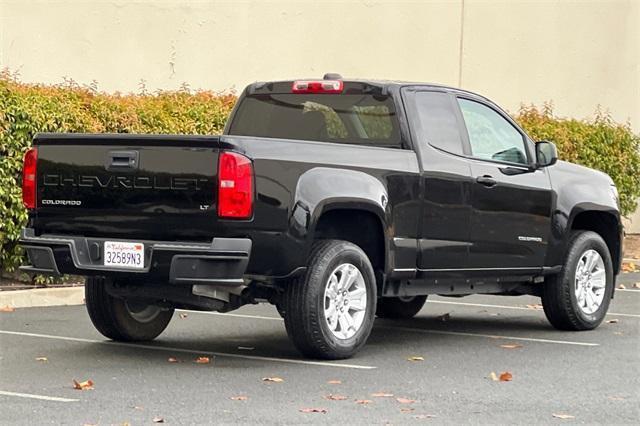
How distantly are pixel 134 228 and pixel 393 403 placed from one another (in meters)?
2.33

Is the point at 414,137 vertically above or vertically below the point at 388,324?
above

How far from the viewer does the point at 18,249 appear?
46.3 feet

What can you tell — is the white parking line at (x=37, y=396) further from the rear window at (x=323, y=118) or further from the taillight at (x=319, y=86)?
the taillight at (x=319, y=86)

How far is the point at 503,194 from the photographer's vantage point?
38.2ft

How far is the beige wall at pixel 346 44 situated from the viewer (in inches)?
664

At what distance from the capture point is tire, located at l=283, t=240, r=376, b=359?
995 centimetres

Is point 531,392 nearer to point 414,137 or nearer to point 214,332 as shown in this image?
point 414,137

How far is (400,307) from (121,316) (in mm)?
3009

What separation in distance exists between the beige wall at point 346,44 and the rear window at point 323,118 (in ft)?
17.4

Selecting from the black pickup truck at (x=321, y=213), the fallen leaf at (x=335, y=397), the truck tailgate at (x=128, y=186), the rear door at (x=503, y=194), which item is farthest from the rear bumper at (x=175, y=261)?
the rear door at (x=503, y=194)

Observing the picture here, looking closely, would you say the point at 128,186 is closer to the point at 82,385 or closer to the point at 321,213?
the point at 321,213

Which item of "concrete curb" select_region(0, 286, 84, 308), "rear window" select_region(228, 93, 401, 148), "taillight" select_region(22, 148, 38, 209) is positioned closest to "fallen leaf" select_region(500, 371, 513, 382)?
"rear window" select_region(228, 93, 401, 148)

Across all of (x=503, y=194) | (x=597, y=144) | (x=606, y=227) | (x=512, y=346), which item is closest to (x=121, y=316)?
(x=512, y=346)

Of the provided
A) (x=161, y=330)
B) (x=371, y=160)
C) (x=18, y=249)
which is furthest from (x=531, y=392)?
(x=18, y=249)
